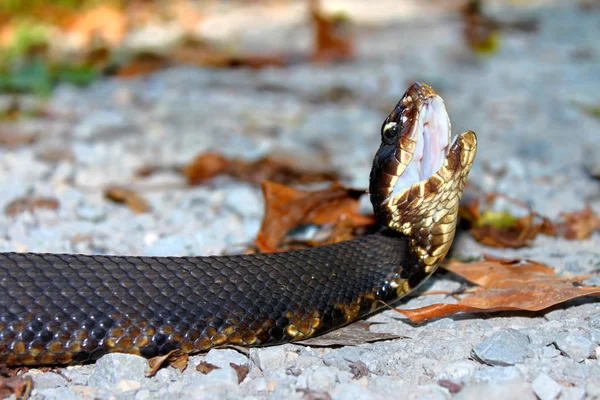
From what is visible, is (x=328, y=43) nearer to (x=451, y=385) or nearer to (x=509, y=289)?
(x=509, y=289)

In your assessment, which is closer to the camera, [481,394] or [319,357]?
[481,394]

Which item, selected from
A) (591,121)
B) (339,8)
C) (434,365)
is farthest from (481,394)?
(339,8)

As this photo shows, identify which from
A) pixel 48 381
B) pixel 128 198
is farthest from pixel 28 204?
pixel 48 381

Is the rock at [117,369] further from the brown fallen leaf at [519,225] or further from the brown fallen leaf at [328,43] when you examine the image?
the brown fallen leaf at [328,43]

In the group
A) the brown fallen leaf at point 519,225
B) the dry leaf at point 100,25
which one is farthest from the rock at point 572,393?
the dry leaf at point 100,25

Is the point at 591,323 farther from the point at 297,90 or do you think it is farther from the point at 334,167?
the point at 297,90

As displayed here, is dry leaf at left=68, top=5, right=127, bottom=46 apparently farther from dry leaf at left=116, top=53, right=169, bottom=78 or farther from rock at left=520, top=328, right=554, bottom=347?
rock at left=520, top=328, right=554, bottom=347

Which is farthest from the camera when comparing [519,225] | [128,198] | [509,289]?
[128,198]
